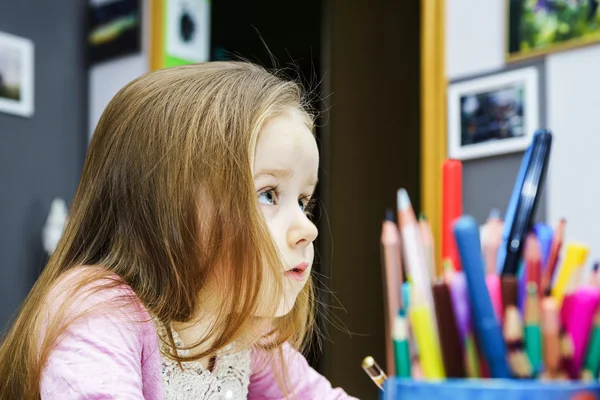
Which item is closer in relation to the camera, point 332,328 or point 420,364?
point 420,364

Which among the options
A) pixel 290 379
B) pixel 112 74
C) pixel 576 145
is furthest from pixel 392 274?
pixel 112 74

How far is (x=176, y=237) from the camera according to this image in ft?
1.97

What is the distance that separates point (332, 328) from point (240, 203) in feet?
3.33

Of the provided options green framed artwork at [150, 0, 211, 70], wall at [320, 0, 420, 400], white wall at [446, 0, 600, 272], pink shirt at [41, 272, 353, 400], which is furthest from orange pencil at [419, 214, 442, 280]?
green framed artwork at [150, 0, 211, 70]

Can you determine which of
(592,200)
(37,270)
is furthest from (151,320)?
(37,270)

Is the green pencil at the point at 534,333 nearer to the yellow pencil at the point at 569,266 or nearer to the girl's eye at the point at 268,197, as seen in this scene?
the yellow pencil at the point at 569,266

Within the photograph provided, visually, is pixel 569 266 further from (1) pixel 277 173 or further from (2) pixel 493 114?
(2) pixel 493 114

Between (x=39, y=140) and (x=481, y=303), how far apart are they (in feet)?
6.48

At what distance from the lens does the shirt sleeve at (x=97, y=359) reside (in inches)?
19.1

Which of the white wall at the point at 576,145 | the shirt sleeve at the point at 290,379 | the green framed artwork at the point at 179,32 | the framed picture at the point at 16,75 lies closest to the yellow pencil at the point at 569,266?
the shirt sleeve at the point at 290,379

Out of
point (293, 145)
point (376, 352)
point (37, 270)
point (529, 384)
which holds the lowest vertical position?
point (376, 352)

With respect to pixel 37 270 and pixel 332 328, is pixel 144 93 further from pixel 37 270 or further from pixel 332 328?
pixel 37 270

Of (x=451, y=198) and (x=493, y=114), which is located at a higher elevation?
(x=493, y=114)

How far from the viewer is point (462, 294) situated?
28 cm
